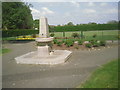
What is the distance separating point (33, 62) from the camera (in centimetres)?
853

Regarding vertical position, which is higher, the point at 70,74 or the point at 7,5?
the point at 7,5

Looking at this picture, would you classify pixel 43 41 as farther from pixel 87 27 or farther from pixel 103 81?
pixel 87 27

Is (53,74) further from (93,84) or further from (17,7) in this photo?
(17,7)

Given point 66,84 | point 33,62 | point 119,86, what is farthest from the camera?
point 33,62

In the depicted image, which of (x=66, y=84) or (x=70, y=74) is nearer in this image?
(x=66, y=84)

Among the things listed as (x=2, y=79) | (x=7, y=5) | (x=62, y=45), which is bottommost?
(x=2, y=79)

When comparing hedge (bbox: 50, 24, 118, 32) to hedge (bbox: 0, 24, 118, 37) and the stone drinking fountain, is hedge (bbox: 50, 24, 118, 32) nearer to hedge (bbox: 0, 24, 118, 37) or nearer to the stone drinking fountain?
hedge (bbox: 0, 24, 118, 37)

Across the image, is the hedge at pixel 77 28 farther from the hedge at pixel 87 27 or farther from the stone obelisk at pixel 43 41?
the stone obelisk at pixel 43 41

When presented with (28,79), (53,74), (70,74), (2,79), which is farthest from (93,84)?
(2,79)

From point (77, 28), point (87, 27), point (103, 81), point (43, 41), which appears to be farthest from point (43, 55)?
point (87, 27)

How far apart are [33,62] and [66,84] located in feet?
12.4

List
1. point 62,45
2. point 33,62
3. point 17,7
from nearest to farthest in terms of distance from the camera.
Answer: point 33,62 < point 62,45 < point 17,7

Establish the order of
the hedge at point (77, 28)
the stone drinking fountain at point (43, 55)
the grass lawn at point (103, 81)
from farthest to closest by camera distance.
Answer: the hedge at point (77, 28) < the stone drinking fountain at point (43, 55) < the grass lawn at point (103, 81)

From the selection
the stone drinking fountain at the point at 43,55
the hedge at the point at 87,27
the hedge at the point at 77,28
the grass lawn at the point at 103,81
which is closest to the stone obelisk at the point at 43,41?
the stone drinking fountain at the point at 43,55
